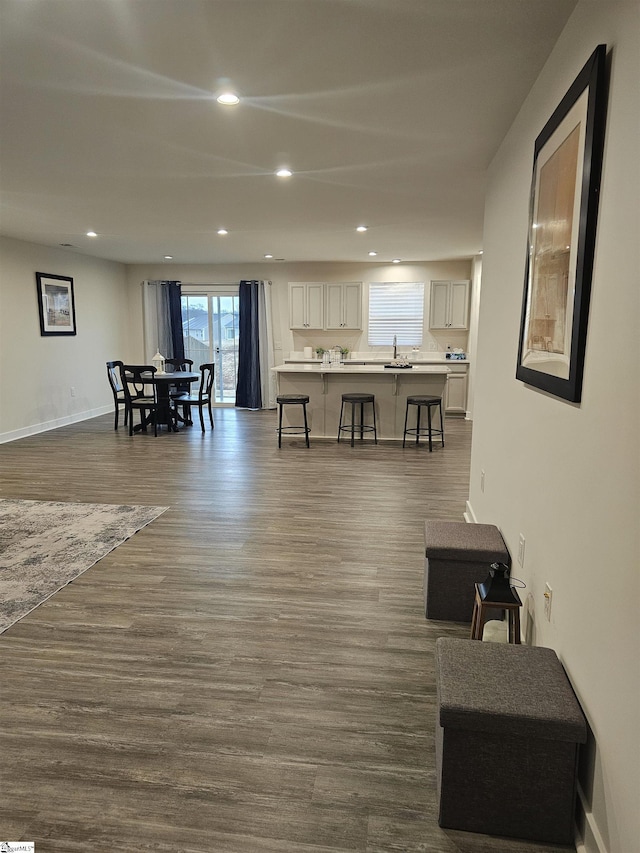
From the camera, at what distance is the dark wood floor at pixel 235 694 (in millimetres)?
1632

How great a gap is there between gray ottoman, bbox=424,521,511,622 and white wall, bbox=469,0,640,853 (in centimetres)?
33

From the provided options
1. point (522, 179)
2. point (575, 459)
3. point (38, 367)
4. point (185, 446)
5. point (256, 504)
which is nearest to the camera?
point (575, 459)

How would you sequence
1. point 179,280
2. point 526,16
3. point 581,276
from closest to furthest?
point 581,276 → point 526,16 → point 179,280

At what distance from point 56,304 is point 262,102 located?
649 cm

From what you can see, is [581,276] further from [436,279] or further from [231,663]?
[436,279]

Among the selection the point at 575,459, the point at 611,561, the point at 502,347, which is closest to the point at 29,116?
the point at 502,347

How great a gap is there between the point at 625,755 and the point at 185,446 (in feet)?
20.3

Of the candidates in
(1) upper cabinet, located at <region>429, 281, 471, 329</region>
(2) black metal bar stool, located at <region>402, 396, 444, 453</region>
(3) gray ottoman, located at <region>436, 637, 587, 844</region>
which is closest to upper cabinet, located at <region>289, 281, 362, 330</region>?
(1) upper cabinet, located at <region>429, 281, 471, 329</region>

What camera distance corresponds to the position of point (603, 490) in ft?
4.85

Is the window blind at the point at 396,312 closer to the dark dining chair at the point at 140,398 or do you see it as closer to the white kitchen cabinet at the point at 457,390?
the white kitchen cabinet at the point at 457,390

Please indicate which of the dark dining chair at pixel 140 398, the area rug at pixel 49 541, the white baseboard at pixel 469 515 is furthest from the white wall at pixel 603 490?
the dark dining chair at pixel 140 398

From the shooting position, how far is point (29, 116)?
2893mm

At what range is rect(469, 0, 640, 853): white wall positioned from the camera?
131 centimetres

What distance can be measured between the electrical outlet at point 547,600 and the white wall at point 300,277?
7733 millimetres
